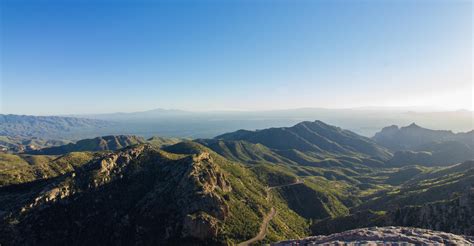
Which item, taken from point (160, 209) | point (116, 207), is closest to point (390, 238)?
point (160, 209)

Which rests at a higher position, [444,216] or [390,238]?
[390,238]

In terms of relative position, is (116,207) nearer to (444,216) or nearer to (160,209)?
(160,209)

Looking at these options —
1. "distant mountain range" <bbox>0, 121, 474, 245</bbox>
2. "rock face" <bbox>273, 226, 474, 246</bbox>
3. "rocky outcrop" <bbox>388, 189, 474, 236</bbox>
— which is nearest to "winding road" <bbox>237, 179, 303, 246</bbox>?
"distant mountain range" <bbox>0, 121, 474, 245</bbox>

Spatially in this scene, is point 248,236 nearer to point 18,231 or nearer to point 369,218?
point 369,218

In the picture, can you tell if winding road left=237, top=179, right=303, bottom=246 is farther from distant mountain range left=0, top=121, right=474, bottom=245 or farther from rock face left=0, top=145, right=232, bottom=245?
rock face left=0, top=145, right=232, bottom=245

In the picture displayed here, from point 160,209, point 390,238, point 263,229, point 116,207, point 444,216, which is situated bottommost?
point 263,229

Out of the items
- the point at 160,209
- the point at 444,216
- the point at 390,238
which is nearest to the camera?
the point at 390,238

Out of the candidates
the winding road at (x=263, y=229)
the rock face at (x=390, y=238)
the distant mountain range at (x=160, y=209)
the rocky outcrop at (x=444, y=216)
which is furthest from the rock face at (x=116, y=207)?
the rocky outcrop at (x=444, y=216)

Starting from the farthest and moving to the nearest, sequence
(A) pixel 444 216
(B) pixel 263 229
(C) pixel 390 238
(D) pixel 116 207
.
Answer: (D) pixel 116 207, (B) pixel 263 229, (A) pixel 444 216, (C) pixel 390 238
